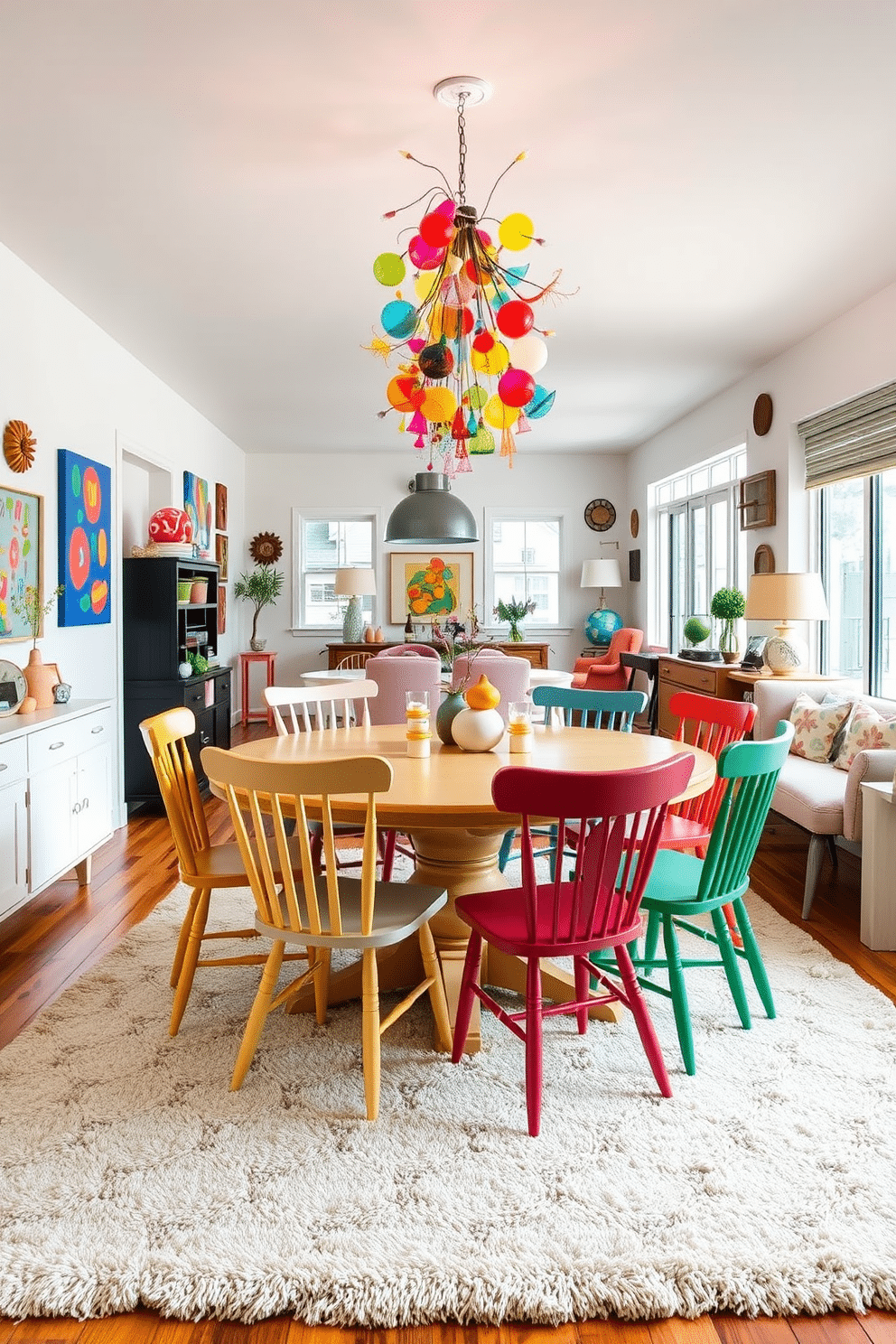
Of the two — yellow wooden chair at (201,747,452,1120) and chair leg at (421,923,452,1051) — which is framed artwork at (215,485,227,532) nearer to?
yellow wooden chair at (201,747,452,1120)

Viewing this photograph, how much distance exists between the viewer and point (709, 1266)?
1672 mm

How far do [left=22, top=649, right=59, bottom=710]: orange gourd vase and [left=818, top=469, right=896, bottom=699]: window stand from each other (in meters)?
4.12

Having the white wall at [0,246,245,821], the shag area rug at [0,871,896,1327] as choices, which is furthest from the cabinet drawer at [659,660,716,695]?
the white wall at [0,246,245,821]

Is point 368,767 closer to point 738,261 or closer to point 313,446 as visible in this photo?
point 738,261

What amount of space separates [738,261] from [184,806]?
3.52 m

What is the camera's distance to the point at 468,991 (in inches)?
92.7

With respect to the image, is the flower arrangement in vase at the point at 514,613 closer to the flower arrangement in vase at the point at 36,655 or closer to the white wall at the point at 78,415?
the white wall at the point at 78,415

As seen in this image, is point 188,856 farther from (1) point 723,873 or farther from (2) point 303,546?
(2) point 303,546

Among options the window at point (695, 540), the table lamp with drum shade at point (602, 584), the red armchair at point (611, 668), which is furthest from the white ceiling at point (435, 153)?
the table lamp with drum shade at point (602, 584)

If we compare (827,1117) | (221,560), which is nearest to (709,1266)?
(827,1117)

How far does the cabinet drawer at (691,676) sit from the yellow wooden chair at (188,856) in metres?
3.80

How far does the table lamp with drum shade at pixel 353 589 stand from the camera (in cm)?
911

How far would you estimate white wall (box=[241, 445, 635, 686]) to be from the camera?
1003 cm

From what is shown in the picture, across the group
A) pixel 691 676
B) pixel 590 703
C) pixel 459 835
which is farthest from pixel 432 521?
pixel 459 835
